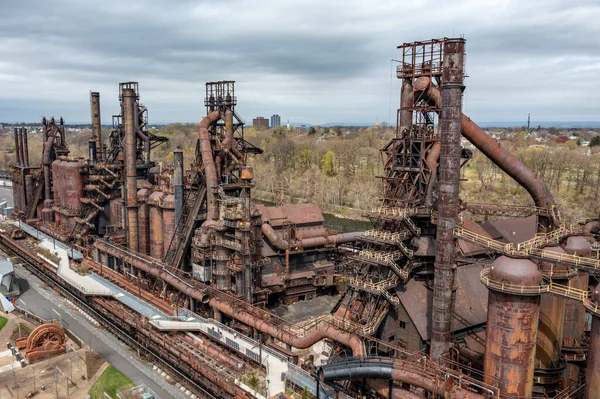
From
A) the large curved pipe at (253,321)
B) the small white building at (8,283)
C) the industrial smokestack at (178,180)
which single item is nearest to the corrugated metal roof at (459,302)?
the large curved pipe at (253,321)

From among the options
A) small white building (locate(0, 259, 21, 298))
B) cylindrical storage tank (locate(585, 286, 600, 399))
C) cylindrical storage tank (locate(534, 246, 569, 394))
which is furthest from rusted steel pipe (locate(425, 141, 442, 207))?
small white building (locate(0, 259, 21, 298))

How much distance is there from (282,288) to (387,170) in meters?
14.2

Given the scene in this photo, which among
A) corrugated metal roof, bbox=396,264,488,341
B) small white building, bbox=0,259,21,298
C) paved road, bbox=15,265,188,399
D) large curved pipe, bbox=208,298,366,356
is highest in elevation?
corrugated metal roof, bbox=396,264,488,341

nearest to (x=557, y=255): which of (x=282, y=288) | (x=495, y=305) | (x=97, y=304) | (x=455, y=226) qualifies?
(x=495, y=305)

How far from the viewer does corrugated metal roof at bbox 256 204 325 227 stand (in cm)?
4050

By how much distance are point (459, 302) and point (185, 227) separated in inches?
902

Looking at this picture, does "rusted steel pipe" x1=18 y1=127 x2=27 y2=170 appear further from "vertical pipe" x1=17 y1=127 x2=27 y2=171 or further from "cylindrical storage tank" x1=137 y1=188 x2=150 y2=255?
"cylindrical storage tank" x1=137 y1=188 x2=150 y2=255

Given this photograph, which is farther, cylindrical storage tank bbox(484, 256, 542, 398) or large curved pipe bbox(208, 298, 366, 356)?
large curved pipe bbox(208, 298, 366, 356)

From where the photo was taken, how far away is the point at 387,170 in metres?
30.7

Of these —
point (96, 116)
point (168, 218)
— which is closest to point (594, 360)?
point (168, 218)

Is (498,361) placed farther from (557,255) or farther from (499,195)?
(499,195)

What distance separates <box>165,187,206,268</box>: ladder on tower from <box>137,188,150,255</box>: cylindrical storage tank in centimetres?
661

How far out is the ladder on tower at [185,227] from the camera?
1544 inches

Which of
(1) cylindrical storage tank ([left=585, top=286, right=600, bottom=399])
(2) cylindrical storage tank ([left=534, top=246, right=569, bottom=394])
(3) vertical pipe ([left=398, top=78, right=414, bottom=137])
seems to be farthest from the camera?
(3) vertical pipe ([left=398, top=78, right=414, bottom=137])
